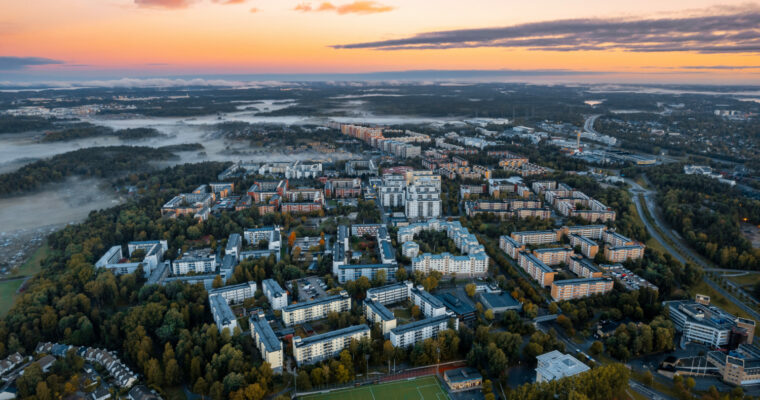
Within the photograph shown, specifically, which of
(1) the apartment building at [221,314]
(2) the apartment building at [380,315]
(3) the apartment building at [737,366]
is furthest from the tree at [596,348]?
(1) the apartment building at [221,314]

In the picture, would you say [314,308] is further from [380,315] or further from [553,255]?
[553,255]

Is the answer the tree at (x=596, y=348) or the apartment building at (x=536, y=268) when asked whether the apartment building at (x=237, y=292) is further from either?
the tree at (x=596, y=348)

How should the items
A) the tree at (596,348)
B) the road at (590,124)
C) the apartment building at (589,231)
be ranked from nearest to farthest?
the tree at (596,348) → the apartment building at (589,231) → the road at (590,124)

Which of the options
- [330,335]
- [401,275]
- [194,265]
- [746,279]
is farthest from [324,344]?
[746,279]

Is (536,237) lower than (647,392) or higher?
higher

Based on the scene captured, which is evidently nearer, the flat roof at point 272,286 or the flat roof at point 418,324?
the flat roof at point 418,324

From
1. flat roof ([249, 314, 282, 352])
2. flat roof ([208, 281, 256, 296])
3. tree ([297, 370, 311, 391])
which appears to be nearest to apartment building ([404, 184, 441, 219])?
flat roof ([208, 281, 256, 296])
